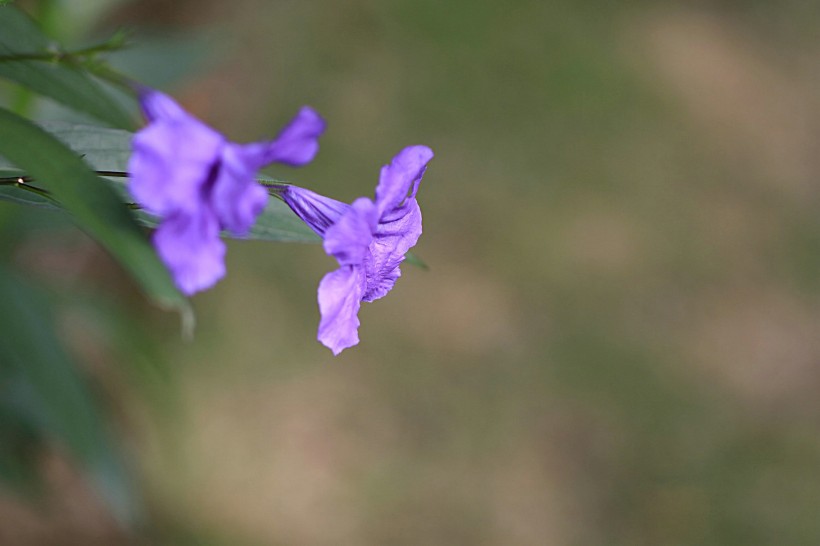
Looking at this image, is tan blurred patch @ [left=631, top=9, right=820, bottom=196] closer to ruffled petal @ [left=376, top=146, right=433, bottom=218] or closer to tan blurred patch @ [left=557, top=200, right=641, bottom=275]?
tan blurred patch @ [left=557, top=200, right=641, bottom=275]

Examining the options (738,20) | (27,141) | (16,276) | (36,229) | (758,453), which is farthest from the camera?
(738,20)

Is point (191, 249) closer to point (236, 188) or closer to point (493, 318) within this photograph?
point (236, 188)

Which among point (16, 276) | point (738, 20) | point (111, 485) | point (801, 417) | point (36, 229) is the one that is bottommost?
point (111, 485)

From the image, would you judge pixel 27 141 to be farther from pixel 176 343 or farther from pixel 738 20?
pixel 738 20

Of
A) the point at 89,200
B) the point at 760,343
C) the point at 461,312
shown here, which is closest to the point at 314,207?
the point at 89,200

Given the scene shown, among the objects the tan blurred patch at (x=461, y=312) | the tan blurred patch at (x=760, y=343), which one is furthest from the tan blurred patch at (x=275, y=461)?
the tan blurred patch at (x=760, y=343)

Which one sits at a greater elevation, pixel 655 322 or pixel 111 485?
pixel 655 322

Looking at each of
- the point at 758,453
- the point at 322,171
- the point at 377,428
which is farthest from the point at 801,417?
the point at 322,171
